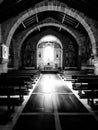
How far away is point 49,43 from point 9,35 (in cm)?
2177

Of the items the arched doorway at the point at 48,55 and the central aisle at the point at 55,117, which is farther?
the arched doorway at the point at 48,55

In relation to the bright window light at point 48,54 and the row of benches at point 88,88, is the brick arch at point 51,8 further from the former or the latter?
the bright window light at point 48,54

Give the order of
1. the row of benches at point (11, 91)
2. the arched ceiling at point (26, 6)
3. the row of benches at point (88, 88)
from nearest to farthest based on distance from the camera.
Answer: the row of benches at point (11, 91)
the row of benches at point (88, 88)
the arched ceiling at point (26, 6)

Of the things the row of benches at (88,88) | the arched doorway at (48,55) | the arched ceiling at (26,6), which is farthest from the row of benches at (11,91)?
the arched doorway at (48,55)

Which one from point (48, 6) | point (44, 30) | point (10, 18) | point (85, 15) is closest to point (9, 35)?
point (10, 18)

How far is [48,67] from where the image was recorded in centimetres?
2933

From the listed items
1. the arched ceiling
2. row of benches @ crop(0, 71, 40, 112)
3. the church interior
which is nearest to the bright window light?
the church interior

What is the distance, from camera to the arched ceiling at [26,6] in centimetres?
1041

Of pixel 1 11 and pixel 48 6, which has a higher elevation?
pixel 48 6

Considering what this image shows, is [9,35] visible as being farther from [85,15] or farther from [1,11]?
[85,15]

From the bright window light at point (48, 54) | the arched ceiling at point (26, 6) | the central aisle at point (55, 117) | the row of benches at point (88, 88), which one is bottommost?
the central aisle at point (55, 117)

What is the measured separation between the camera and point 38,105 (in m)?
5.29

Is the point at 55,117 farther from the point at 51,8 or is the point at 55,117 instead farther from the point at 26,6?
the point at 51,8

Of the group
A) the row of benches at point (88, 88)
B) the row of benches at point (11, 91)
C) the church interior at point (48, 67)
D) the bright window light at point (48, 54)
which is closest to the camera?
the church interior at point (48, 67)
